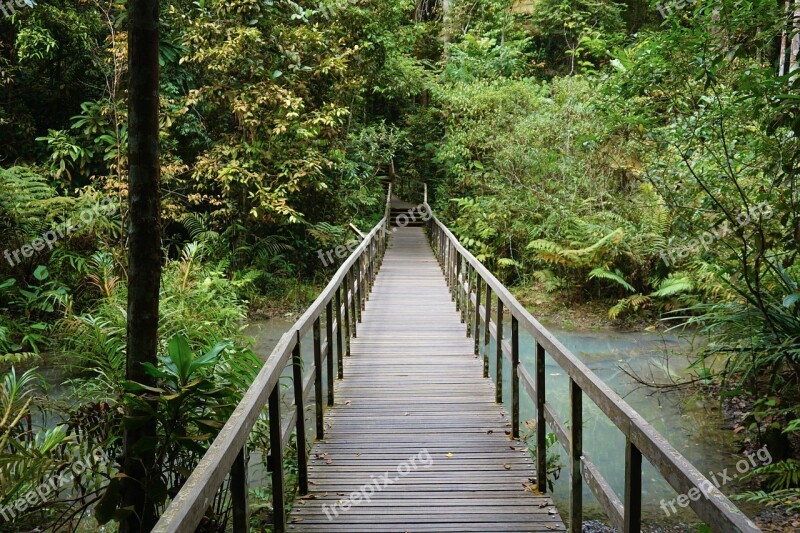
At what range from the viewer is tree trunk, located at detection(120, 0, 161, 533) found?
2600 millimetres

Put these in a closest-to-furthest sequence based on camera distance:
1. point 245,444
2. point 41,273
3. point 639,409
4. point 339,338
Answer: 1. point 245,444
2. point 339,338
3. point 639,409
4. point 41,273

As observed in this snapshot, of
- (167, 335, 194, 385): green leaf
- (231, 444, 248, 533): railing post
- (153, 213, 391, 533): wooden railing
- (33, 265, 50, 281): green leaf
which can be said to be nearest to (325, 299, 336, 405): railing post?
(153, 213, 391, 533): wooden railing

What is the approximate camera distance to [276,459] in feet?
9.36

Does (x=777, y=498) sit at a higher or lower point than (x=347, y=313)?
lower

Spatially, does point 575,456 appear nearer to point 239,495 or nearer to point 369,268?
point 239,495

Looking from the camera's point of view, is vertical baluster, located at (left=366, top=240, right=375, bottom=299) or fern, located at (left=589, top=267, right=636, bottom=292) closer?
vertical baluster, located at (left=366, top=240, right=375, bottom=299)

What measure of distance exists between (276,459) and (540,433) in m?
1.57

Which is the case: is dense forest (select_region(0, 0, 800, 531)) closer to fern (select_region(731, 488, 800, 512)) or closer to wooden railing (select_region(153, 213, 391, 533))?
fern (select_region(731, 488, 800, 512))

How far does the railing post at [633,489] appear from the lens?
2.08m

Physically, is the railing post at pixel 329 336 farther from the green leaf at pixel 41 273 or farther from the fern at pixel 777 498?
the green leaf at pixel 41 273

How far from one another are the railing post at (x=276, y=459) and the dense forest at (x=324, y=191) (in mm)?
320

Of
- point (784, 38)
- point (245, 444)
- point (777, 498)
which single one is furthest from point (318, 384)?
point (784, 38)

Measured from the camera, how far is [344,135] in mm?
15289

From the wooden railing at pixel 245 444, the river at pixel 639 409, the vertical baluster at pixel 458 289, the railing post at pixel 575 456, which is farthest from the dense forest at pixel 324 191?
the vertical baluster at pixel 458 289
